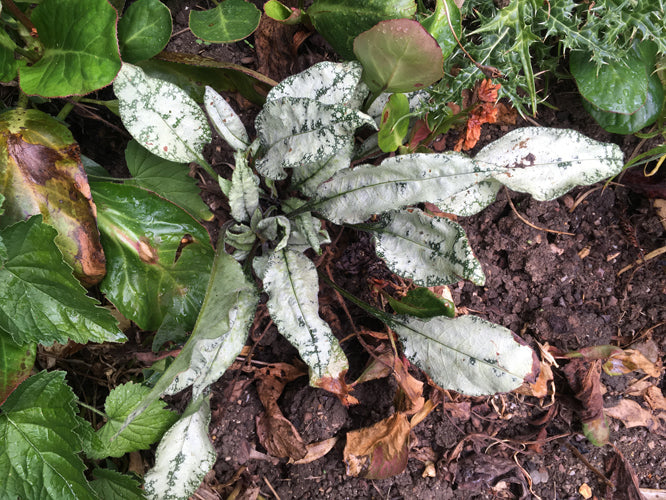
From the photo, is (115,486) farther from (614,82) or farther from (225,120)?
(614,82)

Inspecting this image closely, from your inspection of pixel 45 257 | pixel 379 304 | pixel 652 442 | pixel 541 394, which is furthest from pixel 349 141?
pixel 652 442

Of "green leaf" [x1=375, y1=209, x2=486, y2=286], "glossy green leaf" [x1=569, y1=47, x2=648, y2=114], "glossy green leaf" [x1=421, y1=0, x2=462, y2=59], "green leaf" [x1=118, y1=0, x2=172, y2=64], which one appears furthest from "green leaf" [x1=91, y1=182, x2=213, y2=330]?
"glossy green leaf" [x1=569, y1=47, x2=648, y2=114]

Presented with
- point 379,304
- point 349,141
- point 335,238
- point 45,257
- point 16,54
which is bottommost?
point 379,304

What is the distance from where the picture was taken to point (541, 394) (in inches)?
51.5

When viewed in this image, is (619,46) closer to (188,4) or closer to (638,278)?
(638,278)

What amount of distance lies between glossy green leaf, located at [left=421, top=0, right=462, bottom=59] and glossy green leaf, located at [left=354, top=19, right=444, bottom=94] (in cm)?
13

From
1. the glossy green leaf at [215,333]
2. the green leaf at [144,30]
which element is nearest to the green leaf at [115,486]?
the glossy green leaf at [215,333]

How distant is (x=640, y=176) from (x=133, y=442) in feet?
4.84

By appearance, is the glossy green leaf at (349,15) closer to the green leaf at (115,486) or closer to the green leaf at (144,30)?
the green leaf at (144,30)

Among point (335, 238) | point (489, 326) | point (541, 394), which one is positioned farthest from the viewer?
point (335, 238)

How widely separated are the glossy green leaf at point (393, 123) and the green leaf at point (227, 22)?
0.38 meters

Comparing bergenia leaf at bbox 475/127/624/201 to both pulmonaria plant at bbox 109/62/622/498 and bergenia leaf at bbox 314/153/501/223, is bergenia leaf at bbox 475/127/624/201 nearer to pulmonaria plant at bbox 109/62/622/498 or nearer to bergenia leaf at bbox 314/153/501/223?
pulmonaria plant at bbox 109/62/622/498

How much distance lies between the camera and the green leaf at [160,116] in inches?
44.9

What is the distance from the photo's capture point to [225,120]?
123 centimetres
